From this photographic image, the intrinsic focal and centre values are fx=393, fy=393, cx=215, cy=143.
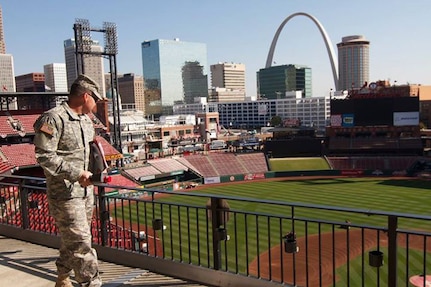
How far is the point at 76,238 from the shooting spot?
13.6 feet

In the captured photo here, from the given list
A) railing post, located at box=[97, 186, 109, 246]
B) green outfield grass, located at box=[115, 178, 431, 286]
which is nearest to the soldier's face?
railing post, located at box=[97, 186, 109, 246]

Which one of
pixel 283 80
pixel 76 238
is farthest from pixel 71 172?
pixel 283 80

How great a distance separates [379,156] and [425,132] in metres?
28.9

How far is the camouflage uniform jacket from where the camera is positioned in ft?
12.7

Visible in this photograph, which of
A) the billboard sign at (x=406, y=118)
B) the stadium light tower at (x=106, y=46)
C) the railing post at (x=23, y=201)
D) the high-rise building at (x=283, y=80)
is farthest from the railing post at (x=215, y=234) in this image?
the high-rise building at (x=283, y=80)

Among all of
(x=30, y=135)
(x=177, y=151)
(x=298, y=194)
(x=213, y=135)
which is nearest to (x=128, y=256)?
(x=30, y=135)

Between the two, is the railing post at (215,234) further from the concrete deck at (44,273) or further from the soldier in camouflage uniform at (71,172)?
the soldier in camouflage uniform at (71,172)

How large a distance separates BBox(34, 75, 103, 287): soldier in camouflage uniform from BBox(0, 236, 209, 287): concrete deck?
907 millimetres

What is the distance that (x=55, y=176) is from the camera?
3.91 metres

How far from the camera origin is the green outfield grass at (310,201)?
25106 mm

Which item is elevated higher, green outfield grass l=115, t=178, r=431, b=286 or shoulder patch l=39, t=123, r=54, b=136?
shoulder patch l=39, t=123, r=54, b=136

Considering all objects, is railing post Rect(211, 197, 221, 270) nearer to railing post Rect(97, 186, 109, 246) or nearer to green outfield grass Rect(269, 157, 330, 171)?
railing post Rect(97, 186, 109, 246)

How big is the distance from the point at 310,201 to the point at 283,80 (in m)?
154

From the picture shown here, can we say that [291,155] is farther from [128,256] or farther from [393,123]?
[128,256]
